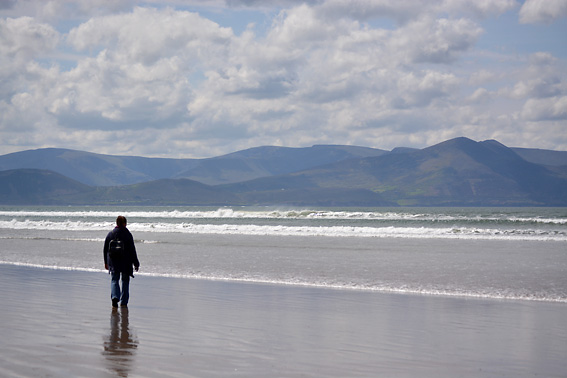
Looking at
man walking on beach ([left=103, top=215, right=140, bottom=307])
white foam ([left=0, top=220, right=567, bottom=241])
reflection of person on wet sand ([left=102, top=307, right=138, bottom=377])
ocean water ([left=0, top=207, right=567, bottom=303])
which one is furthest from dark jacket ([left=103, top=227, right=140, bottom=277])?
white foam ([left=0, top=220, right=567, bottom=241])

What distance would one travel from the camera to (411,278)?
17.2 metres

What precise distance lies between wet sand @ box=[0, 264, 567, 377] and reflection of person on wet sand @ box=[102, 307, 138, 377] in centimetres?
2

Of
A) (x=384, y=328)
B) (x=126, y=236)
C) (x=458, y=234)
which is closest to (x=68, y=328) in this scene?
(x=126, y=236)

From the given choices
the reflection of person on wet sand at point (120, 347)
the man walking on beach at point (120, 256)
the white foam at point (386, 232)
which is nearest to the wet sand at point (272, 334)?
the reflection of person on wet sand at point (120, 347)

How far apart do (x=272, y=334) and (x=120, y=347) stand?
2.27 metres

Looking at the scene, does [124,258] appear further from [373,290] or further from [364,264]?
[364,264]

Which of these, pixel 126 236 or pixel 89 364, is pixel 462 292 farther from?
pixel 89 364

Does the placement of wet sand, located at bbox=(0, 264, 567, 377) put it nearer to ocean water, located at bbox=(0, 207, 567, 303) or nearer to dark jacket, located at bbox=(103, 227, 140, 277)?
dark jacket, located at bbox=(103, 227, 140, 277)

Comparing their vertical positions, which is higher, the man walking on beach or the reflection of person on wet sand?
the man walking on beach

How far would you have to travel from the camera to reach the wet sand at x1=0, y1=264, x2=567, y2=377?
7332mm

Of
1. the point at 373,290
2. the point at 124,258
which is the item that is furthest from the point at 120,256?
the point at 373,290

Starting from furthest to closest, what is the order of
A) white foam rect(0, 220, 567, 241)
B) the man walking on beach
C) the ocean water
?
white foam rect(0, 220, 567, 241)
the ocean water
the man walking on beach

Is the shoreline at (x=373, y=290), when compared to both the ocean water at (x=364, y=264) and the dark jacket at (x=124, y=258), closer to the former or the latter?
the ocean water at (x=364, y=264)

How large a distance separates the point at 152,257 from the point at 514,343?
17188 mm
